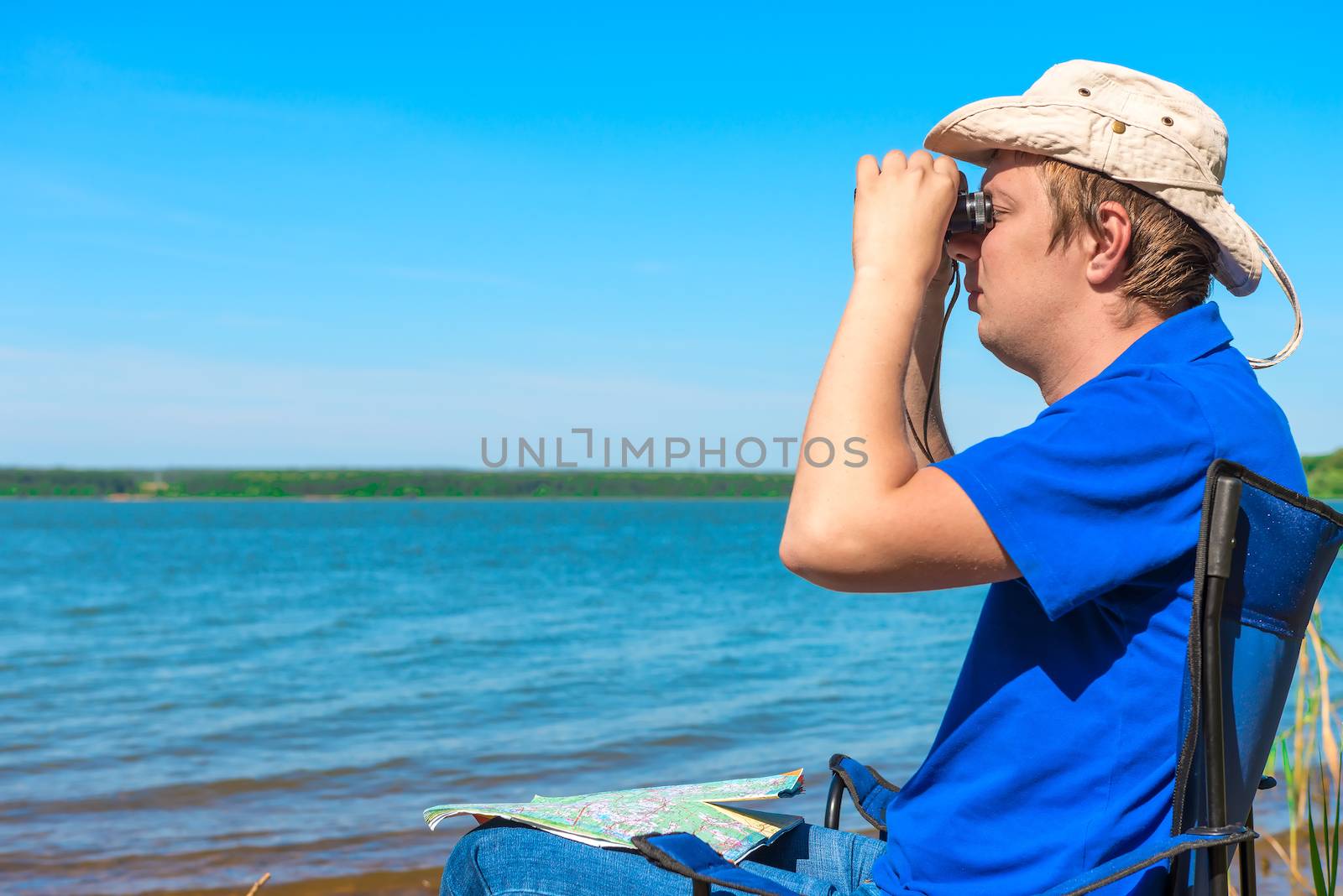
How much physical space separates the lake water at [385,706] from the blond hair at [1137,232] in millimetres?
4823

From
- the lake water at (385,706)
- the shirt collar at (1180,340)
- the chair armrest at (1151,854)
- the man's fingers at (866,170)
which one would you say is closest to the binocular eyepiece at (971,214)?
the man's fingers at (866,170)

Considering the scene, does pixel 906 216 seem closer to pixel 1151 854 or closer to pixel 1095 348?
pixel 1095 348

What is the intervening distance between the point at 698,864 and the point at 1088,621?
54cm

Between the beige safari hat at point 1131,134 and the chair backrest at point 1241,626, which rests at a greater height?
the beige safari hat at point 1131,134

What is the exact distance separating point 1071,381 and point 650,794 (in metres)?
0.92

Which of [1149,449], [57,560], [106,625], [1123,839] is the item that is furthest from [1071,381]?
[57,560]

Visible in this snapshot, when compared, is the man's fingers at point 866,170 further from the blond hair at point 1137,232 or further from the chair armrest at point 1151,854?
the chair armrest at point 1151,854

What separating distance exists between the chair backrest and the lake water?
4767 millimetres

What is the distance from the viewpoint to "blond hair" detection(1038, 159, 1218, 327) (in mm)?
1438

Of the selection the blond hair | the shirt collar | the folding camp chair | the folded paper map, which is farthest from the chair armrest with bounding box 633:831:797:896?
the blond hair

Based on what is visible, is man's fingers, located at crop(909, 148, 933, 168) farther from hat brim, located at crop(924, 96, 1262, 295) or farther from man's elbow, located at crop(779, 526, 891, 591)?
man's elbow, located at crop(779, 526, 891, 591)

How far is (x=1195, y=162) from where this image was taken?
4.69 ft

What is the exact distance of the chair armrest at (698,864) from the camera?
1.30m

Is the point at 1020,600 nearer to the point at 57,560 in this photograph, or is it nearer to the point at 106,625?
the point at 106,625
